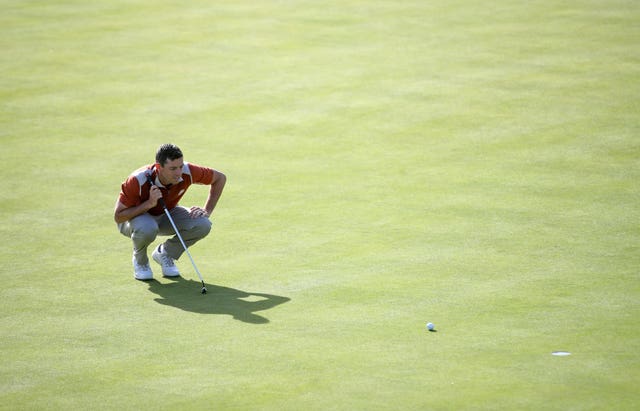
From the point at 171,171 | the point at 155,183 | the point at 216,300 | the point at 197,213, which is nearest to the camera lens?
the point at 216,300

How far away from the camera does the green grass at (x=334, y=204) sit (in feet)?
24.5

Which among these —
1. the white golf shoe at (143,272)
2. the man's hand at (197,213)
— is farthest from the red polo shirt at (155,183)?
the white golf shoe at (143,272)

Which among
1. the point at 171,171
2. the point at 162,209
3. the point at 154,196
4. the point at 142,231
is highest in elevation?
the point at 171,171

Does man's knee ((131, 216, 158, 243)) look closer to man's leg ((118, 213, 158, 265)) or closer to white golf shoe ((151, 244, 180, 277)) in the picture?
man's leg ((118, 213, 158, 265))

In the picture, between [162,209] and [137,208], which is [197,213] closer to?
[162,209]

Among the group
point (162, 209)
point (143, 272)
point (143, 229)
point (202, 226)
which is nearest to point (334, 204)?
point (202, 226)

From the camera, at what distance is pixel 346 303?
352 inches

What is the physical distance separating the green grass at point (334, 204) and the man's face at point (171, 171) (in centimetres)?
109

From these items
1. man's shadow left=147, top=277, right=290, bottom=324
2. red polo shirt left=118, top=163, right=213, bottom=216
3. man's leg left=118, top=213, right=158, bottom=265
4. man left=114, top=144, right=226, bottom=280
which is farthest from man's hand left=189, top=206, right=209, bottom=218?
man's shadow left=147, top=277, right=290, bottom=324

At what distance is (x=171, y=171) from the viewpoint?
936 centimetres

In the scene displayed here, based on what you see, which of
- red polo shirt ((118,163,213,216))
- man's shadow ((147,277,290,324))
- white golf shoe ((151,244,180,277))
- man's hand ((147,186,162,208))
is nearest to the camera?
man's shadow ((147,277,290,324))

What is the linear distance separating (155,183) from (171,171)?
1.20 ft

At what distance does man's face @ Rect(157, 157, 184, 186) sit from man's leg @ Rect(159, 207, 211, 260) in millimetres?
497

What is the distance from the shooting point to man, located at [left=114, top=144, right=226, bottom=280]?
9406 millimetres
